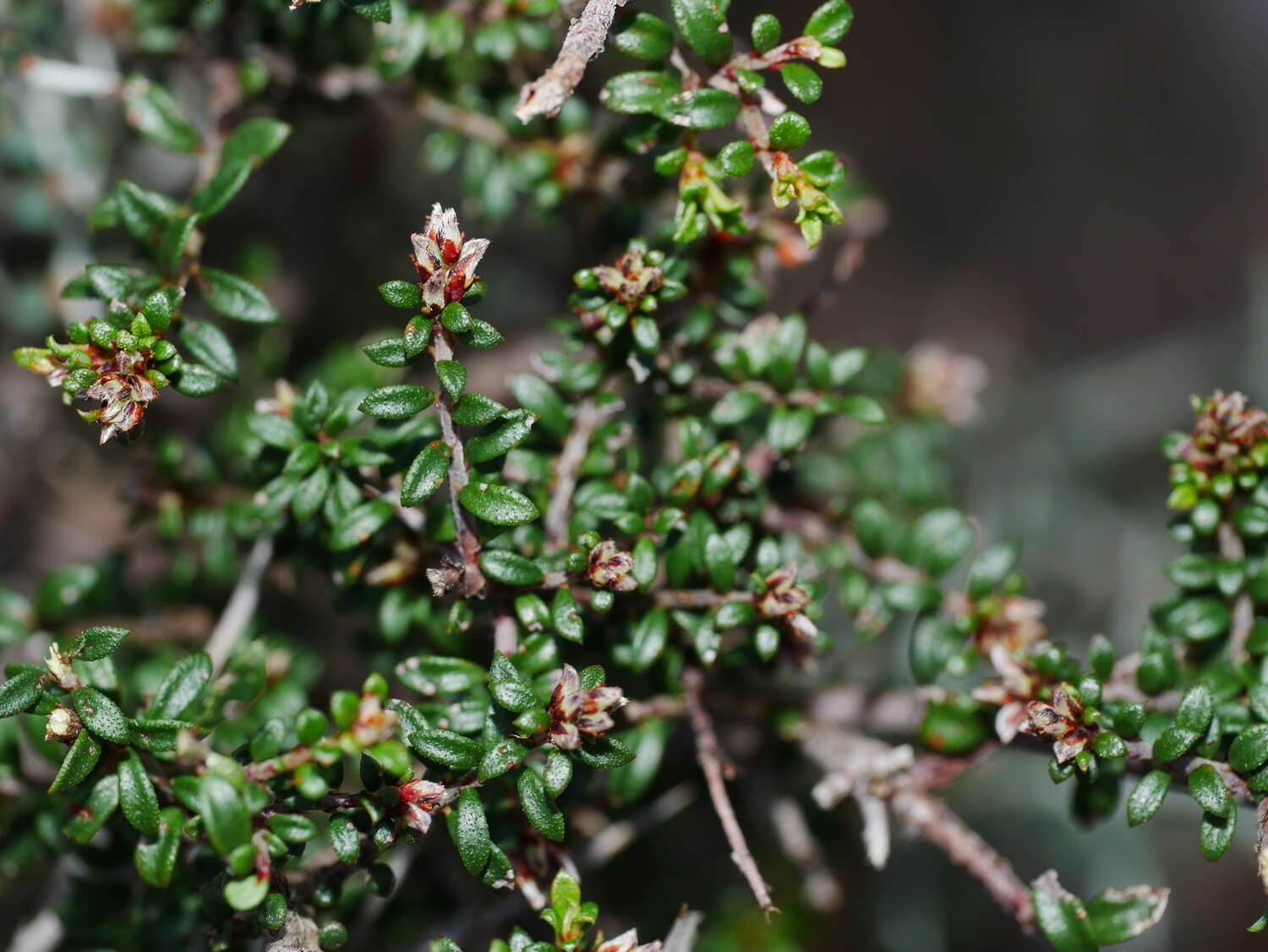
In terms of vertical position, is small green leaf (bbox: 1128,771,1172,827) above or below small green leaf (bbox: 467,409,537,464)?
below

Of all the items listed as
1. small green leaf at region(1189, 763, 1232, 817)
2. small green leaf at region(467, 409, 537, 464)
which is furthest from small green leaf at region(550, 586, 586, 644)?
small green leaf at region(1189, 763, 1232, 817)

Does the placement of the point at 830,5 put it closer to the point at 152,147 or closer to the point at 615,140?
the point at 615,140

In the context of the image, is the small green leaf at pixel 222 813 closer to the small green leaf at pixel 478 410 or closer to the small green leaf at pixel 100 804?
the small green leaf at pixel 100 804

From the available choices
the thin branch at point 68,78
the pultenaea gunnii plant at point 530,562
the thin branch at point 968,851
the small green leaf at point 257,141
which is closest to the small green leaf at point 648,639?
the pultenaea gunnii plant at point 530,562

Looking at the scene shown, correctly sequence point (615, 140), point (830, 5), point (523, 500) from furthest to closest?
point (615, 140), point (830, 5), point (523, 500)

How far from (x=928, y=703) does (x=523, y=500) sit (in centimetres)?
102

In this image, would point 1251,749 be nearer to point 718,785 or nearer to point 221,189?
point 718,785

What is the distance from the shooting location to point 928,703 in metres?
2.12

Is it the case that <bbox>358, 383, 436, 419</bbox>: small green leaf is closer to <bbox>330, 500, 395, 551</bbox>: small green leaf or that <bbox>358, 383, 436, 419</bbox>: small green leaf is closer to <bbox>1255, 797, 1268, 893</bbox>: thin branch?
<bbox>330, 500, 395, 551</bbox>: small green leaf

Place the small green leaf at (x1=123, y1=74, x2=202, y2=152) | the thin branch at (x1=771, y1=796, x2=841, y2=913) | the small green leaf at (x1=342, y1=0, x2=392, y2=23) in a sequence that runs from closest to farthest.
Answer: the small green leaf at (x1=342, y1=0, x2=392, y2=23) < the small green leaf at (x1=123, y1=74, x2=202, y2=152) < the thin branch at (x1=771, y1=796, x2=841, y2=913)

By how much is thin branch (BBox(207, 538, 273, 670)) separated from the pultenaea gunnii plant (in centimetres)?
1

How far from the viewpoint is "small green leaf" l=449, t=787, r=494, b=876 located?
1.56 m

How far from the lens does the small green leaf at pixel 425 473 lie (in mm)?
1530

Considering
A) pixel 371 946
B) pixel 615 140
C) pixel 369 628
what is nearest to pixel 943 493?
pixel 615 140
